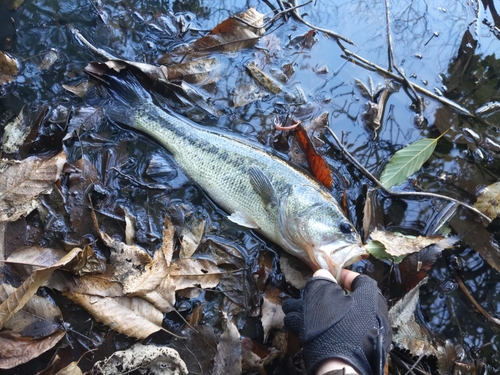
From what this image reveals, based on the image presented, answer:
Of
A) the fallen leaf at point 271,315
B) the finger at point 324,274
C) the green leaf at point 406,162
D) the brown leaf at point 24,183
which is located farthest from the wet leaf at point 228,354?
the green leaf at point 406,162

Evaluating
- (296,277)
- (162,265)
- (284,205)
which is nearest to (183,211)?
(162,265)

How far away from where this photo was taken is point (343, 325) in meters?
2.69

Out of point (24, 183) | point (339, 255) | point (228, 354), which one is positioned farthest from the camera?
point (24, 183)

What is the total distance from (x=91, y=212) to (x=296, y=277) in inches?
70.9

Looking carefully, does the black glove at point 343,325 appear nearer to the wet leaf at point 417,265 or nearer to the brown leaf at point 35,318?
the wet leaf at point 417,265

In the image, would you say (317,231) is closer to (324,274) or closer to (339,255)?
(339,255)

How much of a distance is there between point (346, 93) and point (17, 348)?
145 inches

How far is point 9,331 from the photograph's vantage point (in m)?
2.77

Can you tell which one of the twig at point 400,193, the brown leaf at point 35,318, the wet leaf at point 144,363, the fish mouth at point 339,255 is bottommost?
the wet leaf at point 144,363

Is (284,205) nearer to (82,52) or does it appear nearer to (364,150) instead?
(364,150)

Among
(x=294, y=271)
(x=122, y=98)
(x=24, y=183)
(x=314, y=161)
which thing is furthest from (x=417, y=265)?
(x=24, y=183)

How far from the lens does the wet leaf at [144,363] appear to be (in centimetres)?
287

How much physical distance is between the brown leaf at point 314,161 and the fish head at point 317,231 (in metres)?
0.27

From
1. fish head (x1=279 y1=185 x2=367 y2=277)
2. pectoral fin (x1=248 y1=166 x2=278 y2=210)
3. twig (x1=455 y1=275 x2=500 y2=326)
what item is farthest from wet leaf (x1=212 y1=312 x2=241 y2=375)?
twig (x1=455 y1=275 x2=500 y2=326)
